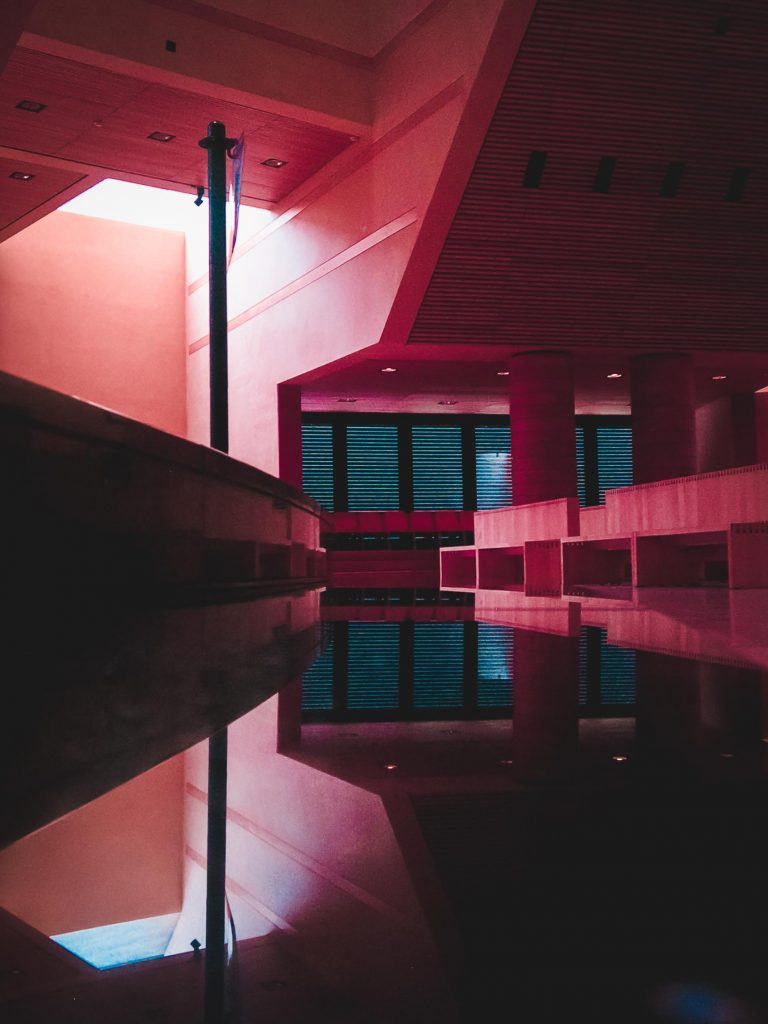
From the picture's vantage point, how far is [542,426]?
15070mm

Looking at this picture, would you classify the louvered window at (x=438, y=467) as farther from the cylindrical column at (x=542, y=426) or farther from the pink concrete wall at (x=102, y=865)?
the pink concrete wall at (x=102, y=865)

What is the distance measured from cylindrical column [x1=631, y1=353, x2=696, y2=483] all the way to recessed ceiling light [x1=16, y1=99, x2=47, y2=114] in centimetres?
905

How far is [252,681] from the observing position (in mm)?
2133

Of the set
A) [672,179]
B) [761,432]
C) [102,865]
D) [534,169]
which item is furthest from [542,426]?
[102,865]

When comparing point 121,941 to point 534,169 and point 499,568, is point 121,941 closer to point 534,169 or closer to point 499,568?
point 534,169

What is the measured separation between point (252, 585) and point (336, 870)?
5.26m

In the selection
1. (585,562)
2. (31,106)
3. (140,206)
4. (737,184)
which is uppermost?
(140,206)

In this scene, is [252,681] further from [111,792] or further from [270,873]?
[270,873]

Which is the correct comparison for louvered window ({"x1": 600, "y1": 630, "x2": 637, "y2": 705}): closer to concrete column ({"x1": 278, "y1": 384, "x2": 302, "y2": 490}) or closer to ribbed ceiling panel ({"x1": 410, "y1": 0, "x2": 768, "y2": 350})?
ribbed ceiling panel ({"x1": 410, "y1": 0, "x2": 768, "y2": 350})

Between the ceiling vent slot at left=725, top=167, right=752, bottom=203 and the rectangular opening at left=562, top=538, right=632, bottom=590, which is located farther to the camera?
the rectangular opening at left=562, top=538, right=632, bottom=590

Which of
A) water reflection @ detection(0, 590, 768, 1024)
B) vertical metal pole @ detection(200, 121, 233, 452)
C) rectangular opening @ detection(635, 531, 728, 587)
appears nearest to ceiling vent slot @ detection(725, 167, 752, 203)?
rectangular opening @ detection(635, 531, 728, 587)

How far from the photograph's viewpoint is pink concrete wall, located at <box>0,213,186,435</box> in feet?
57.1

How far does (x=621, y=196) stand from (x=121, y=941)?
1257 cm

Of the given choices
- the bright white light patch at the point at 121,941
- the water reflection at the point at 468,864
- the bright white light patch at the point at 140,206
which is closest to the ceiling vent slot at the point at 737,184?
the bright white light patch at the point at 140,206
